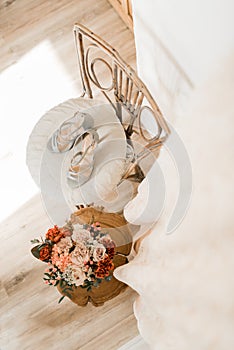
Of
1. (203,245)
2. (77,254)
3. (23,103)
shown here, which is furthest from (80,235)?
(23,103)

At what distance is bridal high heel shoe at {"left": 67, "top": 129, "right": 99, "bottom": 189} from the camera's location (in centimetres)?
148

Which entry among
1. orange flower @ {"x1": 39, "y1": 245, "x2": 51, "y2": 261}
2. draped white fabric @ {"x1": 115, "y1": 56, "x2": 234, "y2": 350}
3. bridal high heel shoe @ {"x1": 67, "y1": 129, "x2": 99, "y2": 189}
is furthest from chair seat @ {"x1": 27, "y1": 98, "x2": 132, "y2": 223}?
draped white fabric @ {"x1": 115, "y1": 56, "x2": 234, "y2": 350}

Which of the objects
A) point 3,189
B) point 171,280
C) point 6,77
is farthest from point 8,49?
point 171,280

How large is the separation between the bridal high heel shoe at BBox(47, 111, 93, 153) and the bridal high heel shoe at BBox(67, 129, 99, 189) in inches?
0.7

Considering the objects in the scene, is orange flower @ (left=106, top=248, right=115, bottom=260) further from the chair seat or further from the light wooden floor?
the light wooden floor

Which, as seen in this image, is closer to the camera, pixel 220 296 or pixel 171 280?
pixel 220 296

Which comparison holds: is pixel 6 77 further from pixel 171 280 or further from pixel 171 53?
pixel 171 280

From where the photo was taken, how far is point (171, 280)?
1.16 meters

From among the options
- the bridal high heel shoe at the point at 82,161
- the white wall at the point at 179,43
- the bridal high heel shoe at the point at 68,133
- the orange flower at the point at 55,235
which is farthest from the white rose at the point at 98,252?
the white wall at the point at 179,43

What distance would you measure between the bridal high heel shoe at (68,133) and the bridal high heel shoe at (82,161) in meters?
0.02

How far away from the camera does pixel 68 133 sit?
150 cm

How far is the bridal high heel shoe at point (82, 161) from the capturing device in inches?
58.4

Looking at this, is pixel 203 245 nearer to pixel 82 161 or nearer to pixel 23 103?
pixel 82 161

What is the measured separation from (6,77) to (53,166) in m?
0.78
